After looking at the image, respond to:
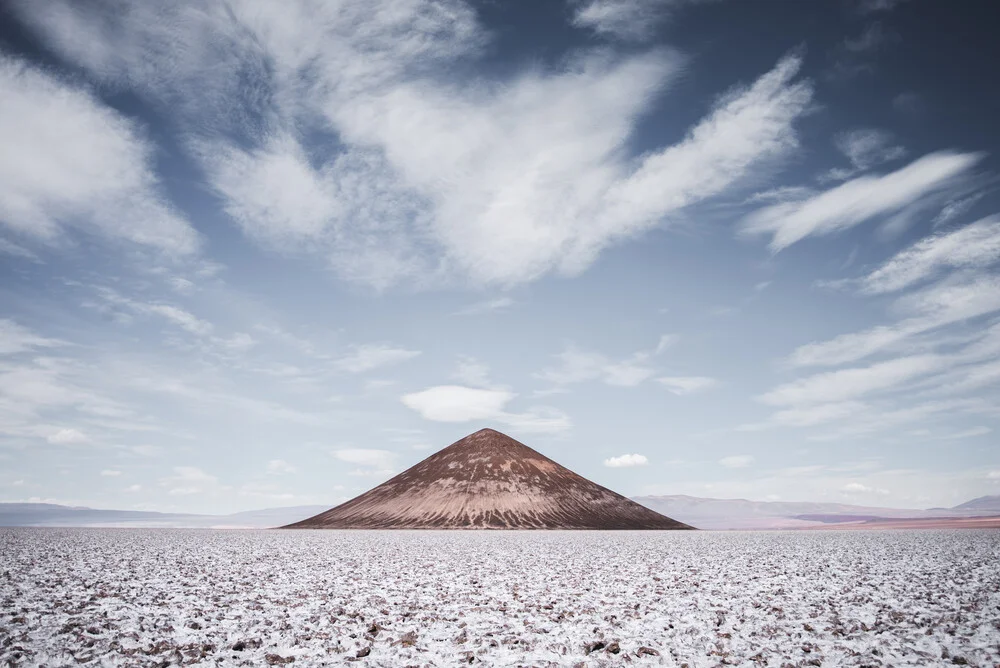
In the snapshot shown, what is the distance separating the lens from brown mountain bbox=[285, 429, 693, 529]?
11594cm

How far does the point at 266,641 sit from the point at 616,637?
23.4 feet

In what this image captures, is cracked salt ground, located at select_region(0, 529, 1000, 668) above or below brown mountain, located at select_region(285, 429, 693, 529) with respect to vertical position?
below

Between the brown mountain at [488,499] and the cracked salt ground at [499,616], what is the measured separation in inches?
3700

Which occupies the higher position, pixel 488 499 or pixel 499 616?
pixel 488 499

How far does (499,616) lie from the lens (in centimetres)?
1351

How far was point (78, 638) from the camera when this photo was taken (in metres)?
11.1

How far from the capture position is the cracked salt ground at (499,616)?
10.3 metres

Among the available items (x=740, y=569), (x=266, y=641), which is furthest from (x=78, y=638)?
(x=740, y=569)

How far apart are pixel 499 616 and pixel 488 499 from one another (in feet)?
375

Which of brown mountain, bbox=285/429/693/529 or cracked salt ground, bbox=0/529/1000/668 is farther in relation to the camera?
brown mountain, bbox=285/429/693/529

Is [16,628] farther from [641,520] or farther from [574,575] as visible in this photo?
[641,520]

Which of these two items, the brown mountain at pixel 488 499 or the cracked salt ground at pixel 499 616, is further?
the brown mountain at pixel 488 499

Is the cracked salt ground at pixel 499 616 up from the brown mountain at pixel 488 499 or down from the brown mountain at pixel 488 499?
down

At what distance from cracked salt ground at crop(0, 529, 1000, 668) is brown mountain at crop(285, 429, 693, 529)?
94.0 m
